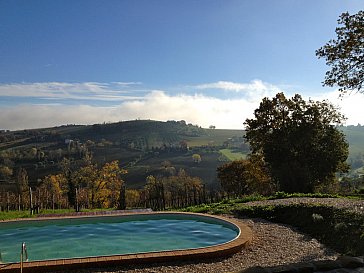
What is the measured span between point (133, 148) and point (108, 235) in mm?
89738

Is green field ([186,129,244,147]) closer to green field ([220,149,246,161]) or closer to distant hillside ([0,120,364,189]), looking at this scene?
distant hillside ([0,120,364,189])

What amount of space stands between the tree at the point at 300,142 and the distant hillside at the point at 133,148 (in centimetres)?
4881

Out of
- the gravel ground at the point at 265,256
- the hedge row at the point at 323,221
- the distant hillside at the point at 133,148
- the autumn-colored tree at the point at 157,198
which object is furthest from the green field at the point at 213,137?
the gravel ground at the point at 265,256

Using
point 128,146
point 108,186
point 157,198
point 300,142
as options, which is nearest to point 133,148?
point 128,146

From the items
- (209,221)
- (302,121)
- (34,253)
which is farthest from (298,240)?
(302,121)

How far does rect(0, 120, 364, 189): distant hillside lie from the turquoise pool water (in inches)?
2243

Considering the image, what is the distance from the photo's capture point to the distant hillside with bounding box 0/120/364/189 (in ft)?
262

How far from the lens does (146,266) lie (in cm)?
681

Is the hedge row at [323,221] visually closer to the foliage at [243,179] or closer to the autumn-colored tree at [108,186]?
the foliage at [243,179]

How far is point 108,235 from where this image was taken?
37.9ft

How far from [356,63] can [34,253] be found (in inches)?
510

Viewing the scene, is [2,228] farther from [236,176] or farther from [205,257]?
[236,176]

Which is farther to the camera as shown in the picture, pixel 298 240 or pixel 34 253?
pixel 34 253

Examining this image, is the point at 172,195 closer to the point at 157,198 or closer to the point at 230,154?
the point at 157,198
